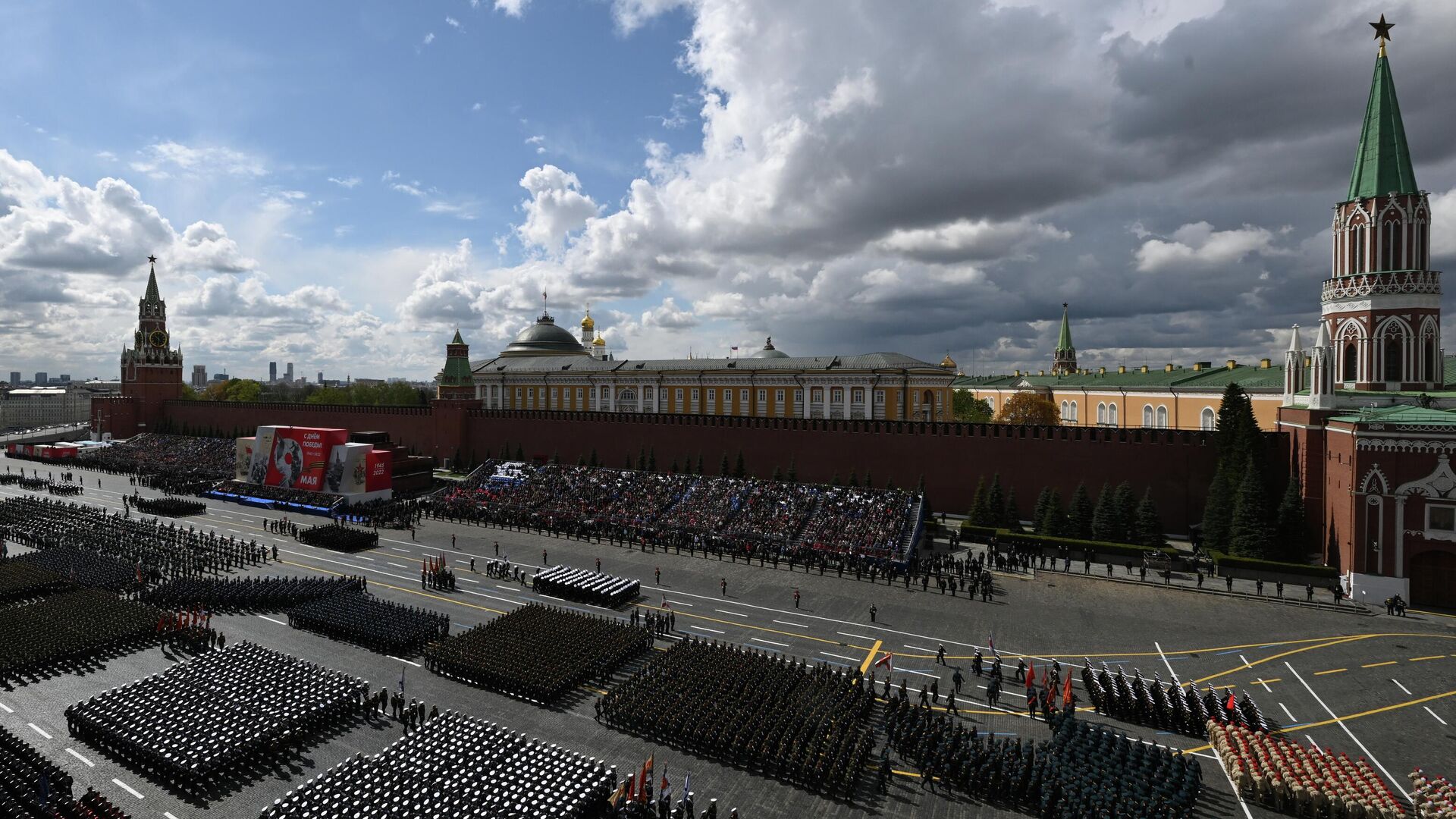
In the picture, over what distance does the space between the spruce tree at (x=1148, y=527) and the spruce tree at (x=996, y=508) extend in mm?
4992

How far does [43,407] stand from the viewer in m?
135

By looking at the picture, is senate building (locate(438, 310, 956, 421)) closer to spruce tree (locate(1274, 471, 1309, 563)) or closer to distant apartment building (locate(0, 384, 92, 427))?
spruce tree (locate(1274, 471, 1309, 563))

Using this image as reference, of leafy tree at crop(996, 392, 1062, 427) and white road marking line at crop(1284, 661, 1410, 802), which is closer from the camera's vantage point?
white road marking line at crop(1284, 661, 1410, 802)

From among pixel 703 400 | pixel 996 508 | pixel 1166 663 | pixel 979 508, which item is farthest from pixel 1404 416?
pixel 703 400

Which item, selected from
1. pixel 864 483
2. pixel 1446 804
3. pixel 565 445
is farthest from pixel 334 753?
pixel 565 445

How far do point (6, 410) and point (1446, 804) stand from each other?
18388cm

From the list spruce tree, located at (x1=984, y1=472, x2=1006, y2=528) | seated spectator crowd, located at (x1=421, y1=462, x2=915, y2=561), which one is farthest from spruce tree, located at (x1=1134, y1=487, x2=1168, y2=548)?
seated spectator crowd, located at (x1=421, y1=462, x2=915, y2=561)

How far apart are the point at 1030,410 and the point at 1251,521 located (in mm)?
31908

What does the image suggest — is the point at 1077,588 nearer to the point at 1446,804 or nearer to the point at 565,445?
the point at 1446,804

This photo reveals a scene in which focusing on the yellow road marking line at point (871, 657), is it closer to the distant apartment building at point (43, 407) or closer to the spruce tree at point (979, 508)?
the spruce tree at point (979, 508)

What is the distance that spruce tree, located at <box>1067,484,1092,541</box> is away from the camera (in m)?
28.8

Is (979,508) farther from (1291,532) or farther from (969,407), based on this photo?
(969,407)

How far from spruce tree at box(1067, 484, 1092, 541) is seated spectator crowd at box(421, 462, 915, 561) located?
20.9 ft

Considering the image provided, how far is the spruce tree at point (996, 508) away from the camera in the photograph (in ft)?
100.0
